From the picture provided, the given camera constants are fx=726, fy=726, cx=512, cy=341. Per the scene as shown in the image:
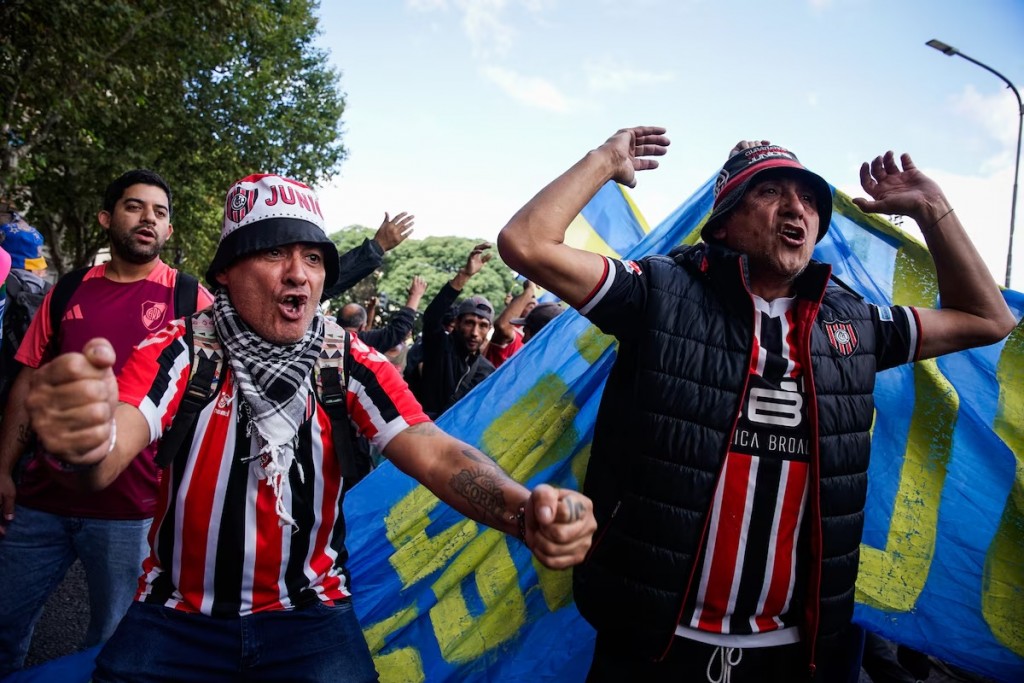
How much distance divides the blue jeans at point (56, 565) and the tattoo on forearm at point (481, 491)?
1853mm

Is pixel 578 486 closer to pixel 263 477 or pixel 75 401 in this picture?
pixel 263 477

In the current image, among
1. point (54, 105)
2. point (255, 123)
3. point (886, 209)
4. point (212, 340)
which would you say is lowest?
point (212, 340)

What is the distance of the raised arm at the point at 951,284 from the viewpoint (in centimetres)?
257

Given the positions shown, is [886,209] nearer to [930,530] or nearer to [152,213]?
[930,530]

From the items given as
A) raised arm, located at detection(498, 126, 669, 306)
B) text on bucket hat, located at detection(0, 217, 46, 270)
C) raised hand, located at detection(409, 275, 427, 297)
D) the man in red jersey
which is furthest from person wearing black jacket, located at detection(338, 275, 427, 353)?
raised arm, located at detection(498, 126, 669, 306)

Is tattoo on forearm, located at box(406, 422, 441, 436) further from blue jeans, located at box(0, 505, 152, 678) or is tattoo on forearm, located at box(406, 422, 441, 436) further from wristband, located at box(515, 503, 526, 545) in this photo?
blue jeans, located at box(0, 505, 152, 678)

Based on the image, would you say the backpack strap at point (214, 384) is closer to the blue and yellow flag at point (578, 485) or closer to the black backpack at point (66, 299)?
the blue and yellow flag at point (578, 485)

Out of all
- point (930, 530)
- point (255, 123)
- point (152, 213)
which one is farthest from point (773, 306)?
point (255, 123)

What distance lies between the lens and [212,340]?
1.98 metres

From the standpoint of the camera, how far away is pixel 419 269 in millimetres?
46688

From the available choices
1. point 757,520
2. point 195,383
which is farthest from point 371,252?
point 757,520

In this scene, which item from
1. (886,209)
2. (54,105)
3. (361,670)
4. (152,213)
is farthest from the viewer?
(54,105)

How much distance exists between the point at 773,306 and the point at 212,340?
170 centimetres

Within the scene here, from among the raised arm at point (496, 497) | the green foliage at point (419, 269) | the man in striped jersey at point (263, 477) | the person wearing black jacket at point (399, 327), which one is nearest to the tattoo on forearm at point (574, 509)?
the raised arm at point (496, 497)
